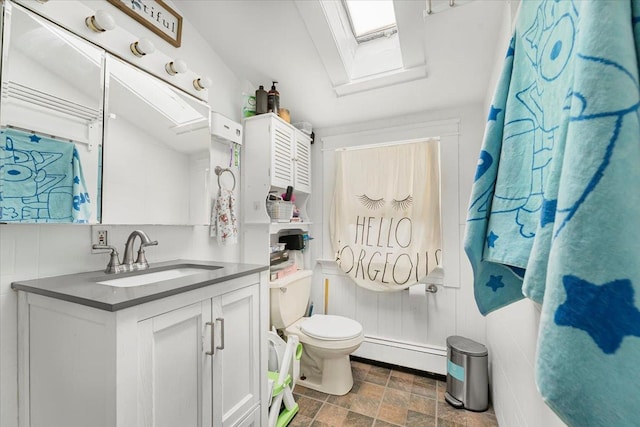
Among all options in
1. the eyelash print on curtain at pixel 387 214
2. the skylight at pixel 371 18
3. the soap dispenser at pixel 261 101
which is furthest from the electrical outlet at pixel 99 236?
the skylight at pixel 371 18

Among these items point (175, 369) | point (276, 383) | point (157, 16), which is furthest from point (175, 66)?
point (276, 383)

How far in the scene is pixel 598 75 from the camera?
0.32 metres

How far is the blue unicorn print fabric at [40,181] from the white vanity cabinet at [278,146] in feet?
3.55

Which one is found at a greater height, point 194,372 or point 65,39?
point 65,39

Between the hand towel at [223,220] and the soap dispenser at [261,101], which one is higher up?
the soap dispenser at [261,101]

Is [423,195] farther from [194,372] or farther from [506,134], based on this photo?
[194,372]

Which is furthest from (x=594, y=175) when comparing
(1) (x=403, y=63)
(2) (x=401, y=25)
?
A: (1) (x=403, y=63)

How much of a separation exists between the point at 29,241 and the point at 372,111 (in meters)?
2.17

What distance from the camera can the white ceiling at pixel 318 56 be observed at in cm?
155

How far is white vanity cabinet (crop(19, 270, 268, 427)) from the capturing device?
79 centimetres

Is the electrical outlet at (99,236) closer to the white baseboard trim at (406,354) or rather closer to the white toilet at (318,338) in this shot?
the white toilet at (318,338)

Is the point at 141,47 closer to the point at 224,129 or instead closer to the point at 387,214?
the point at 224,129

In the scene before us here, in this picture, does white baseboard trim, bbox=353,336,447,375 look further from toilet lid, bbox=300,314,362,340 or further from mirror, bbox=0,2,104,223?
mirror, bbox=0,2,104,223

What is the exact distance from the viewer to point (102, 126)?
118 cm
